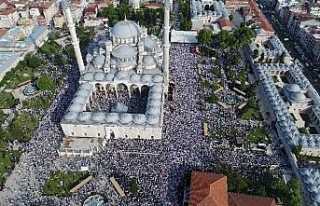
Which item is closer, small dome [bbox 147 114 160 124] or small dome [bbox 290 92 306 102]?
small dome [bbox 147 114 160 124]

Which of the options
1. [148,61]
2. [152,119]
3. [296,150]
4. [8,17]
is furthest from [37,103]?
[296,150]

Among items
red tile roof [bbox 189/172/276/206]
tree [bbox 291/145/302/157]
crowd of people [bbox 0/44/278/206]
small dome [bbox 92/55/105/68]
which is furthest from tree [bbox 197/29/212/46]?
red tile roof [bbox 189/172/276/206]

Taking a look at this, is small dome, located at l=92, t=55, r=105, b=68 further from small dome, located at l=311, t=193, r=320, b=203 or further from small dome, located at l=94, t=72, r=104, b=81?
small dome, located at l=311, t=193, r=320, b=203

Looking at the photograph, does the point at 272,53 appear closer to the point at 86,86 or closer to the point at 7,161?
the point at 86,86

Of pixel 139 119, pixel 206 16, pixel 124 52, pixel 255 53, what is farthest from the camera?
pixel 206 16

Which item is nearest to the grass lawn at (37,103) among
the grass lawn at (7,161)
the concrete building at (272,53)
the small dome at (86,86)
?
the small dome at (86,86)

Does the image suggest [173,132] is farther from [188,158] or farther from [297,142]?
[297,142]

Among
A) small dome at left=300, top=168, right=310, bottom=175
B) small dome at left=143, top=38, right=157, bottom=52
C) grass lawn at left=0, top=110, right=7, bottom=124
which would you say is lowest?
grass lawn at left=0, top=110, right=7, bottom=124
